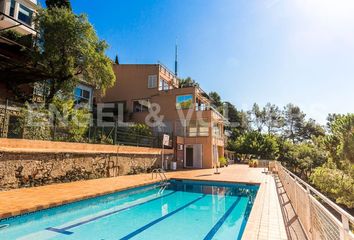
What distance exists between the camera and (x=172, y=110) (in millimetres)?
24938

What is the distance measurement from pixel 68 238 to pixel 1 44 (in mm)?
13661

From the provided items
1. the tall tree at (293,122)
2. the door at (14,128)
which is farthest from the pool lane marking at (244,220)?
the tall tree at (293,122)

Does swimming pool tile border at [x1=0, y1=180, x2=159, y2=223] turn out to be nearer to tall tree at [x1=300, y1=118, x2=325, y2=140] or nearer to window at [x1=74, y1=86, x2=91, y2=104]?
window at [x1=74, y1=86, x2=91, y2=104]

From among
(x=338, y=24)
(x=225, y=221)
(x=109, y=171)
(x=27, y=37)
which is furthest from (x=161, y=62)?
(x=225, y=221)

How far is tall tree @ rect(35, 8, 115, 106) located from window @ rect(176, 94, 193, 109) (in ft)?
35.0

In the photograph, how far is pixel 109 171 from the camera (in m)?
13.5

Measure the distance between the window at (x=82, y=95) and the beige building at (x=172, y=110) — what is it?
21.8ft

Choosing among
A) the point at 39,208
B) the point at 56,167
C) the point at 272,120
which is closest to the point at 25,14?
the point at 56,167

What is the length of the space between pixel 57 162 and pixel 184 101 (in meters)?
15.9

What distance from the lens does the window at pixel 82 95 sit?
1939 centimetres

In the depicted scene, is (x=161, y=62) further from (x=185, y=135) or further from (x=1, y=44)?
(x=1, y=44)

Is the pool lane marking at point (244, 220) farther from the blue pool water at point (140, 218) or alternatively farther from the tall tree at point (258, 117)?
the tall tree at point (258, 117)

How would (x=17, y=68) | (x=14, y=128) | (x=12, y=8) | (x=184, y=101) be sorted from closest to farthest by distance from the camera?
1. (x=14, y=128)
2. (x=17, y=68)
3. (x=12, y=8)
4. (x=184, y=101)

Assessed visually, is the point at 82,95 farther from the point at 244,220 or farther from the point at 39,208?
the point at 244,220
